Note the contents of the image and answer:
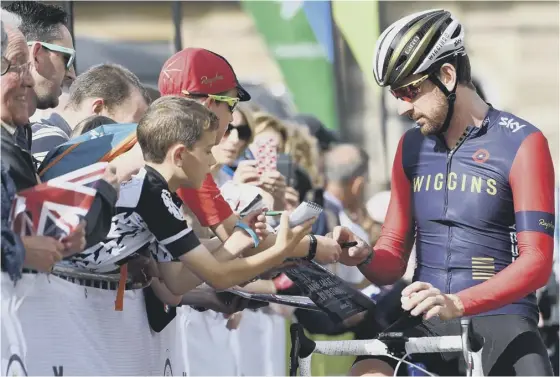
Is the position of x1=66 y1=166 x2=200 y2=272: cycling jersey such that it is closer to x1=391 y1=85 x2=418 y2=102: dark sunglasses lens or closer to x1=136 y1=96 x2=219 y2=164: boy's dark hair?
x1=136 y1=96 x2=219 y2=164: boy's dark hair

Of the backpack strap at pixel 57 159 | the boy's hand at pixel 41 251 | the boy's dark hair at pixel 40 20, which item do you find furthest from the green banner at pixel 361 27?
the boy's hand at pixel 41 251

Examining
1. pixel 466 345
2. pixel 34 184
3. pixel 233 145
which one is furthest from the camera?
pixel 233 145

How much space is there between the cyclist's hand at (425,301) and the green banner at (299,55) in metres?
8.33

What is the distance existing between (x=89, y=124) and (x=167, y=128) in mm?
900

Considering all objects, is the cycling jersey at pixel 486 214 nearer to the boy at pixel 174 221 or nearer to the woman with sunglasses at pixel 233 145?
the boy at pixel 174 221

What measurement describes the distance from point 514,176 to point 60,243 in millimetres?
2217

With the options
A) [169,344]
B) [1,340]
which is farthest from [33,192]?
[169,344]

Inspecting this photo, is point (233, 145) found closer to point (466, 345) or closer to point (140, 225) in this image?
point (140, 225)

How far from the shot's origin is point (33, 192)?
5719mm

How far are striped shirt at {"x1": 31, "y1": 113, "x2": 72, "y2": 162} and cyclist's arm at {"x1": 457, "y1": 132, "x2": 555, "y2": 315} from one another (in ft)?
7.02

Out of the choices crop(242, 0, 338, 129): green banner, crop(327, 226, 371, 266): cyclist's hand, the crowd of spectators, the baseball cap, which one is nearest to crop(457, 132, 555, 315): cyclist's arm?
crop(327, 226, 371, 266): cyclist's hand

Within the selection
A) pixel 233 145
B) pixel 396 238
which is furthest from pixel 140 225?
pixel 233 145

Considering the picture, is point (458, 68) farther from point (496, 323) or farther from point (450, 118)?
point (496, 323)

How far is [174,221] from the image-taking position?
632 cm
